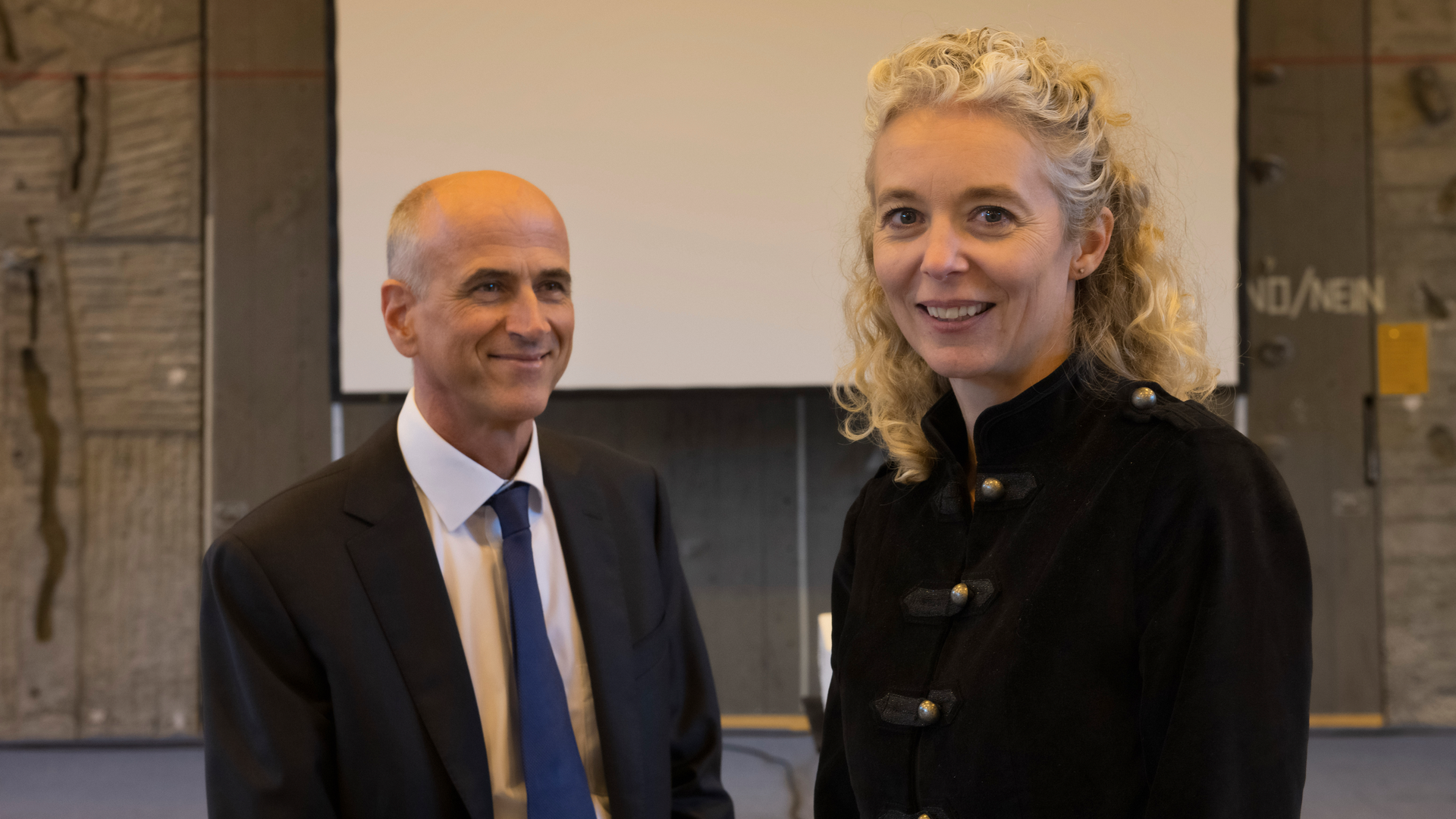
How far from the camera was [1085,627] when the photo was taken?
94cm

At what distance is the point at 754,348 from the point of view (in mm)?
3273

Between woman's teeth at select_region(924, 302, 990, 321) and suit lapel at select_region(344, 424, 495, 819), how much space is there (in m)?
0.76

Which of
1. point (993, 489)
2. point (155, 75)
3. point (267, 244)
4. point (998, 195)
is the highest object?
point (155, 75)

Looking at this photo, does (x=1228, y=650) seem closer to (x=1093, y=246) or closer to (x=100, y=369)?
(x=1093, y=246)

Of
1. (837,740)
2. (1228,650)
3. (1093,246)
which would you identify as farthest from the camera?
(837,740)

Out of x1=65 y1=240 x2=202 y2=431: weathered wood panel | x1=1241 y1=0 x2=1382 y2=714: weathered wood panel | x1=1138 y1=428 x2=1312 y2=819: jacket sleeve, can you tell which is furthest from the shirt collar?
x1=1241 y1=0 x2=1382 y2=714: weathered wood panel

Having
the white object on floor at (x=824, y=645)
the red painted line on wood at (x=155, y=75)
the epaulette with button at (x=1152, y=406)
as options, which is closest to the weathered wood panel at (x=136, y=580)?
the red painted line on wood at (x=155, y=75)

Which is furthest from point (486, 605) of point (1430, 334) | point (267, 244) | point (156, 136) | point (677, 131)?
point (1430, 334)

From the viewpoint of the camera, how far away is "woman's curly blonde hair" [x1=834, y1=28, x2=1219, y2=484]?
40.5 inches

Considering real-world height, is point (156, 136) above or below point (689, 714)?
above

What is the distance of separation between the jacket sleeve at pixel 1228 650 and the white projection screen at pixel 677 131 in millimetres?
2371

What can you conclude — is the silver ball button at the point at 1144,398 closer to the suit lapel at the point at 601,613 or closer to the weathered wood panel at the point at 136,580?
the suit lapel at the point at 601,613

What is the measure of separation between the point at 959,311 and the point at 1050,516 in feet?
0.71

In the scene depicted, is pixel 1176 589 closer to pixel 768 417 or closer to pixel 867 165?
pixel 867 165
